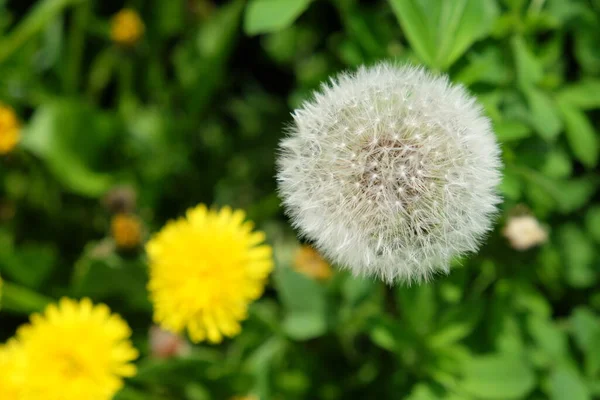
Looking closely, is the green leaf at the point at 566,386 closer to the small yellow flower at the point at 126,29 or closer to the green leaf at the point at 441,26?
the green leaf at the point at 441,26

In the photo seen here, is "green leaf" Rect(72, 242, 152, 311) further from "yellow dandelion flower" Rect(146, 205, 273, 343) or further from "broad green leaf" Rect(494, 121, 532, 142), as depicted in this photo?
"broad green leaf" Rect(494, 121, 532, 142)

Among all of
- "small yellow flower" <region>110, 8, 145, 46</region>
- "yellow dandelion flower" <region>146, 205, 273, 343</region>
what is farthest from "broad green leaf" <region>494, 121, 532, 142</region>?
"small yellow flower" <region>110, 8, 145, 46</region>

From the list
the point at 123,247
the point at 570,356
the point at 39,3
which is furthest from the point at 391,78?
the point at 39,3

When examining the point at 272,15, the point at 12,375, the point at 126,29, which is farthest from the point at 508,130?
the point at 126,29

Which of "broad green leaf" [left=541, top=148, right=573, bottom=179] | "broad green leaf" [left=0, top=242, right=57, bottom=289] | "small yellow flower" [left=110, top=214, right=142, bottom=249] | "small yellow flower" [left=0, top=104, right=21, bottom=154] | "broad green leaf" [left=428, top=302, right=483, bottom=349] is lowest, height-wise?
"broad green leaf" [left=428, top=302, right=483, bottom=349]

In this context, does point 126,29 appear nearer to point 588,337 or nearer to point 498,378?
point 498,378

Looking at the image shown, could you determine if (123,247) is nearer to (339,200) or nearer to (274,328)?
(274,328)

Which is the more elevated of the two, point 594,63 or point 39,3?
point 39,3
